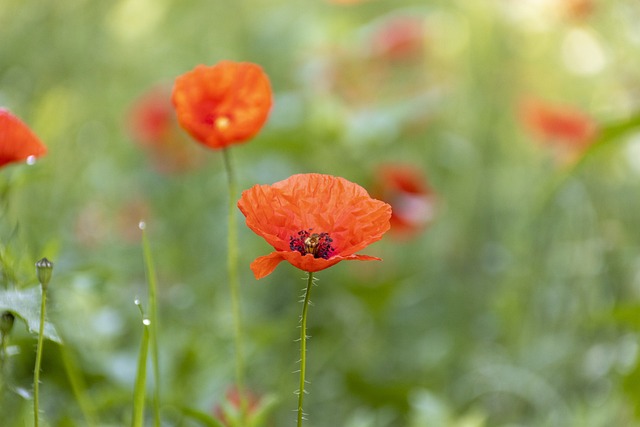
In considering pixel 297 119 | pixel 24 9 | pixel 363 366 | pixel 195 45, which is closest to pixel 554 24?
pixel 297 119

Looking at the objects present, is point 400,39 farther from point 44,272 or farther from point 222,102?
point 44,272

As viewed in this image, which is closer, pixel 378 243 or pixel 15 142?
pixel 15 142

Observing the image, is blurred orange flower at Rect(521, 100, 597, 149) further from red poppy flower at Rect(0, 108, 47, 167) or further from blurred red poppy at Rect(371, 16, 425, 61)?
red poppy flower at Rect(0, 108, 47, 167)

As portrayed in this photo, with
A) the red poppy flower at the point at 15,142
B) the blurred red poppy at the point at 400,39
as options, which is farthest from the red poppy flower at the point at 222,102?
the blurred red poppy at the point at 400,39

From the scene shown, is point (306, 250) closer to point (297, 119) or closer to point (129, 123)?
point (297, 119)

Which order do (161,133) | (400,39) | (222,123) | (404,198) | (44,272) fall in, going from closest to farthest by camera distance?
(44,272) < (222,123) < (404,198) < (161,133) < (400,39)

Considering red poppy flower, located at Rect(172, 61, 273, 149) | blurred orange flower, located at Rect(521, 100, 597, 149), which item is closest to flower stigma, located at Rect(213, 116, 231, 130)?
red poppy flower, located at Rect(172, 61, 273, 149)

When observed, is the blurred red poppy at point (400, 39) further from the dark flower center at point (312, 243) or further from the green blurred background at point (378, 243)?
the dark flower center at point (312, 243)

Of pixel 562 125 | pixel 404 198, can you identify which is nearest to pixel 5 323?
pixel 404 198
